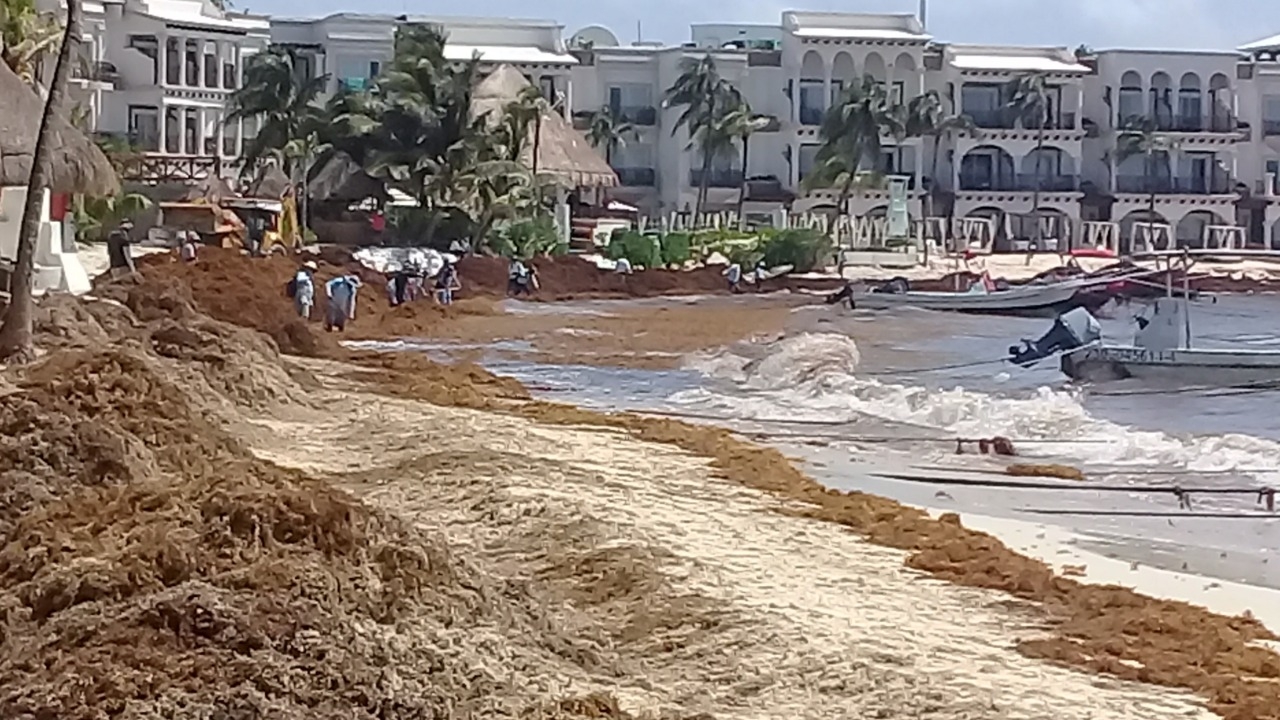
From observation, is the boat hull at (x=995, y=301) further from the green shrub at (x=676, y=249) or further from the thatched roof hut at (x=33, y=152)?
the thatched roof hut at (x=33, y=152)

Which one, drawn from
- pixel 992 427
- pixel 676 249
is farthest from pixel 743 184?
pixel 992 427

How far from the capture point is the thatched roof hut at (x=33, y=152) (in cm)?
1964

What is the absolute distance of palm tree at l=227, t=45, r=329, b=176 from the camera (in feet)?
168

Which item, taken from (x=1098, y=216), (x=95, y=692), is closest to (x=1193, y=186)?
(x=1098, y=216)

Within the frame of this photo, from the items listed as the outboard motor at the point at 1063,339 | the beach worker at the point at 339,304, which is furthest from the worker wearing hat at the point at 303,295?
the outboard motor at the point at 1063,339

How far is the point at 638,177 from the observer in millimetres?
73188

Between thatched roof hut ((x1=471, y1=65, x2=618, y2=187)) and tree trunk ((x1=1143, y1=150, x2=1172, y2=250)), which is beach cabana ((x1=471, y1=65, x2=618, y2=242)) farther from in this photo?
tree trunk ((x1=1143, y1=150, x2=1172, y2=250))

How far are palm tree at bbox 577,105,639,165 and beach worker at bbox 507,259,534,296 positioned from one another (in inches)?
964

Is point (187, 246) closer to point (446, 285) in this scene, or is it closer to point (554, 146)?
point (446, 285)

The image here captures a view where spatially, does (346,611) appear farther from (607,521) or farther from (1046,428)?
(1046,428)

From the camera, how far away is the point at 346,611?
274 inches

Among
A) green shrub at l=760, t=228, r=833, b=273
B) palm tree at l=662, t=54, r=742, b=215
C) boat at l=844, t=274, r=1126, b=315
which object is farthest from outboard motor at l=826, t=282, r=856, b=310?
palm tree at l=662, t=54, r=742, b=215

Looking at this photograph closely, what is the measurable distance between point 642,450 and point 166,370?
3630 millimetres

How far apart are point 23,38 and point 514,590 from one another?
22.0m
